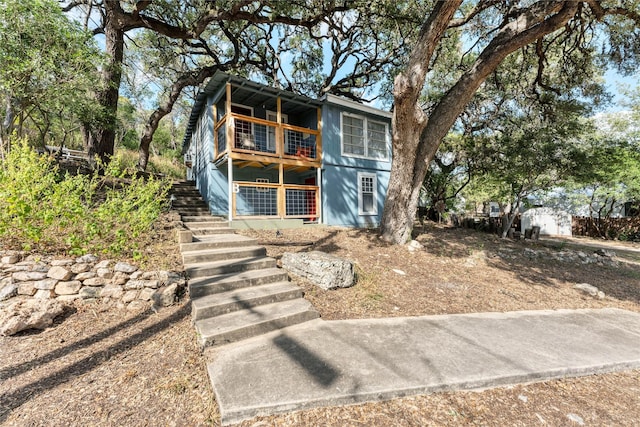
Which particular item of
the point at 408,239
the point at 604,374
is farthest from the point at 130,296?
Result: the point at 408,239

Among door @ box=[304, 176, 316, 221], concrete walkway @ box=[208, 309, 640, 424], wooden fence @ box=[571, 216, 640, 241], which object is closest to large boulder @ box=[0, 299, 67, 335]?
concrete walkway @ box=[208, 309, 640, 424]

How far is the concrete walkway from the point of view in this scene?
79.7 inches

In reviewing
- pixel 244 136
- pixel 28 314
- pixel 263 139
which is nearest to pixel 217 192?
pixel 244 136

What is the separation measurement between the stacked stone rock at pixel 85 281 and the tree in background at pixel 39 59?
2806 millimetres

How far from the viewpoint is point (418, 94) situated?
18.9ft

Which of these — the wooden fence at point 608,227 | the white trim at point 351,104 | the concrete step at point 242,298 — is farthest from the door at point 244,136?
the wooden fence at point 608,227

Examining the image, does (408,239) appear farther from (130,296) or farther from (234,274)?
(130,296)

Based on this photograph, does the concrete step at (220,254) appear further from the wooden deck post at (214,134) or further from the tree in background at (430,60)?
the wooden deck post at (214,134)

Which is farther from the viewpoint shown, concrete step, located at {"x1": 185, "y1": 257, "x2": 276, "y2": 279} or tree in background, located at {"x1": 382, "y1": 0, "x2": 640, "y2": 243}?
tree in background, located at {"x1": 382, "y1": 0, "x2": 640, "y2": 243}

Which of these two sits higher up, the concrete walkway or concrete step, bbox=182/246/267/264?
concrete step, bbox=182/246/267/264

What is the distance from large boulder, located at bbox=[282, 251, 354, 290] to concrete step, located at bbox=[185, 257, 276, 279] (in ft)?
1.41

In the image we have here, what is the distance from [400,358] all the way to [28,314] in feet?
13.5

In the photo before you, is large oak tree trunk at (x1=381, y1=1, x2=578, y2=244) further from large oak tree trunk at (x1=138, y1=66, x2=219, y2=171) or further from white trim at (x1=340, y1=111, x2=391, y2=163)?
large oak tree trunk at (x1=138, y1=66, x2=219, y2=171)

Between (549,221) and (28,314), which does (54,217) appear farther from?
(549,221)
